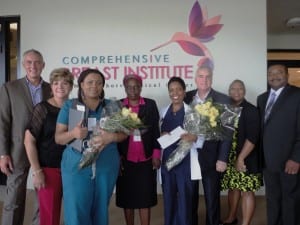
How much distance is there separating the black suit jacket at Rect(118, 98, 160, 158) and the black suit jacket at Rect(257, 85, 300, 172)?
3.26ft

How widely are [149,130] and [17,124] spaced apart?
1.14 meters

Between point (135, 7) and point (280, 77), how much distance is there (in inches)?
100

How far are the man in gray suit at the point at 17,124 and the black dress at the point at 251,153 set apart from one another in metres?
1.79

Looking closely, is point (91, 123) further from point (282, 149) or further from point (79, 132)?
point (282, 149)

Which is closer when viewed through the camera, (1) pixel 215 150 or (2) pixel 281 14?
(1) pixel 215 150

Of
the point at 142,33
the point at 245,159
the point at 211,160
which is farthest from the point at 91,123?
the point at 142,33

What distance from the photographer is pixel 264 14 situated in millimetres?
4957

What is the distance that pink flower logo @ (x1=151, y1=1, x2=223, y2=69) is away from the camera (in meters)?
5.02

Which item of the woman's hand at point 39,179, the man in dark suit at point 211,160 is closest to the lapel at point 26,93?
the woman's hand at point 39,179

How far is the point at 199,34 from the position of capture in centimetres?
504

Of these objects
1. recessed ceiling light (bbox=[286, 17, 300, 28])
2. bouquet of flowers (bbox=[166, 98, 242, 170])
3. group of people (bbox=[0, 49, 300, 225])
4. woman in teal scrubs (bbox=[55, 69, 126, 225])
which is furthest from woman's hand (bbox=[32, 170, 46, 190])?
recessed ceiling light (bbox=[286, 17, 300, 28])

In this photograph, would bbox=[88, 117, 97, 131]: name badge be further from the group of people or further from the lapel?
the lapel

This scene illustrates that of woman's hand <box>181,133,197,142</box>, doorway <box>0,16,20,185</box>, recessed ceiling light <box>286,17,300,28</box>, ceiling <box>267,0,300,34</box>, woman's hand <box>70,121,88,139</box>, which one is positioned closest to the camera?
woman's hand <box>70,121,88,139</box>

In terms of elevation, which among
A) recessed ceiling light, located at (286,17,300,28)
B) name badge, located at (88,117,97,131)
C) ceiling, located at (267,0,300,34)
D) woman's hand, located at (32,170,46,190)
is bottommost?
woman's hand, located at (32,170,46,190)
